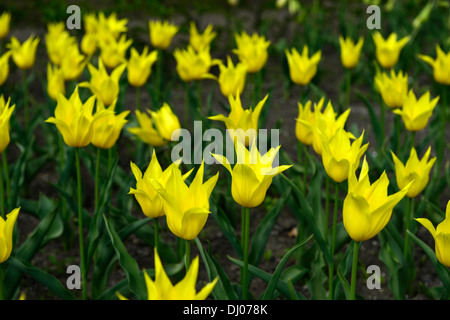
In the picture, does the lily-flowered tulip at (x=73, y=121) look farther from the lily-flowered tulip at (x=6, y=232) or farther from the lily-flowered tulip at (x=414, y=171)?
the lily-flowered tulip at (x=414, y=171)

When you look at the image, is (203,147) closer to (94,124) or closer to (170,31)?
(94,124)

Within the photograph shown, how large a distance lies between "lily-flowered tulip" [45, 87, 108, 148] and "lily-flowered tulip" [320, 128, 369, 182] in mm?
700

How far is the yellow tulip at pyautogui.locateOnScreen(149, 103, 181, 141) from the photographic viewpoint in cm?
226

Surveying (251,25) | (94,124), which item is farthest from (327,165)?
(251,25)

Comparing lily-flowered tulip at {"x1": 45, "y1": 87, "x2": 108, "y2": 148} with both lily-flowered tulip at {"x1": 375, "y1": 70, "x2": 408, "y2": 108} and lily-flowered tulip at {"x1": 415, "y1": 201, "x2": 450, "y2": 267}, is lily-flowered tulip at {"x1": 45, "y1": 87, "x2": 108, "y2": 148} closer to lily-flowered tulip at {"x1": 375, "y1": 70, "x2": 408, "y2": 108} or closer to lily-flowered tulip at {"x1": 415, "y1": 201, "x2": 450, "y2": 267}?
lily-flowered tulip at {"x1": 415, "y1": 201, "x2": 450, "y2": 267}

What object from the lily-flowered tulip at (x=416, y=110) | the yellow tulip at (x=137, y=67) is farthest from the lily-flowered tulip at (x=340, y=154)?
the yellow tulip at (x=137, y=67)


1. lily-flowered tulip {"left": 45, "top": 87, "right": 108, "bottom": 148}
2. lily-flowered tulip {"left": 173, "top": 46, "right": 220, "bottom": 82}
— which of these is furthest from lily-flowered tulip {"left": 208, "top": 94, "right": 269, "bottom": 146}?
lily-flowered tulip {"left": 173, "top": 46, "right": 220, "bottom": 82}

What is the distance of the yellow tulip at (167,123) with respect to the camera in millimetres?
2258

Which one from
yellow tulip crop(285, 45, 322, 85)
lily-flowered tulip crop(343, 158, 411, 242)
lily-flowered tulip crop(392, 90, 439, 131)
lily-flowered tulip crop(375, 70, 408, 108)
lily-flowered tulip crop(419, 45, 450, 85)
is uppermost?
yellow tulip crop(285, 45, 322, 85)

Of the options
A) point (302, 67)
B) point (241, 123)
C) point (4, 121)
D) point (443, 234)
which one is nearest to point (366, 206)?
point (443, 234)

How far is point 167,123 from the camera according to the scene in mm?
2270

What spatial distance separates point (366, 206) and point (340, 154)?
38 centimetres

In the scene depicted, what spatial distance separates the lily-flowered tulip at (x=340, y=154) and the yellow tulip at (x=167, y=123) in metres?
0.66
